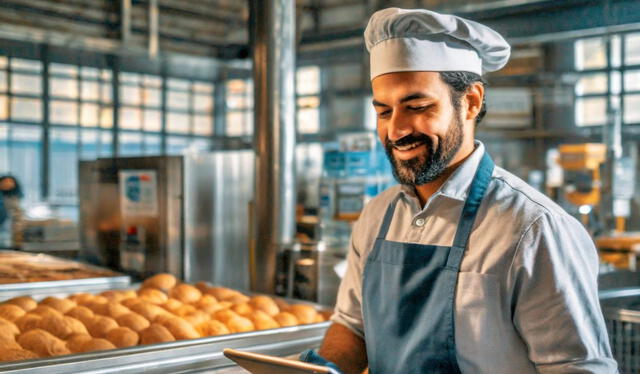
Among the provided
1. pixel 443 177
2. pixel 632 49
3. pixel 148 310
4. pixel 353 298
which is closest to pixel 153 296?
pixel 148 310

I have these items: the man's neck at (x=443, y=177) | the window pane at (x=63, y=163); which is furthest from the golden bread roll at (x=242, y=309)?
the window pane at (x=63, y=163)

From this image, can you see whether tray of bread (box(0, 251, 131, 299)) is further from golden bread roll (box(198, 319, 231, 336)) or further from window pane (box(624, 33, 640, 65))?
window pane (box(624, 33, 640, 65))

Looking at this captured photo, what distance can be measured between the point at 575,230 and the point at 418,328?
0.36 meters

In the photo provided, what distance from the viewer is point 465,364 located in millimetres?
1322

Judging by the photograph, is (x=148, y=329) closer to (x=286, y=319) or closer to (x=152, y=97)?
(x=286, y=319)

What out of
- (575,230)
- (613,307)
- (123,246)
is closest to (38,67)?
(123,246)

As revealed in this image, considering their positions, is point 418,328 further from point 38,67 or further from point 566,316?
point 38,67

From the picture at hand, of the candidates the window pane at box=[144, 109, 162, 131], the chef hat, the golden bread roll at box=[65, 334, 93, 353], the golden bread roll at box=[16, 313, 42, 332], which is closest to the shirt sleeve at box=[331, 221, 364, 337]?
the chef hat

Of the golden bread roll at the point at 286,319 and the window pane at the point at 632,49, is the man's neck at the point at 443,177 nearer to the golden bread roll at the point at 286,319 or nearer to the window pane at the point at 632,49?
the golden bread roll at the point at 286,319

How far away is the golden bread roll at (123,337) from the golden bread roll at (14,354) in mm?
240

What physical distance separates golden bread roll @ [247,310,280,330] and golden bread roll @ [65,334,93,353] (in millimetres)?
547

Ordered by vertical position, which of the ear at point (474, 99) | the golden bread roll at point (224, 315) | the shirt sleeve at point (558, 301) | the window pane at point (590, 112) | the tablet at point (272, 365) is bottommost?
the golden bread roll at point (224, 315)

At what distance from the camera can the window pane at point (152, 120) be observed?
419 inches

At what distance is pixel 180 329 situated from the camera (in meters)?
2.22
